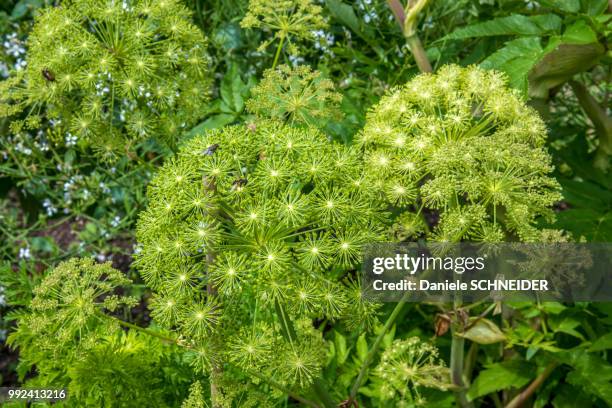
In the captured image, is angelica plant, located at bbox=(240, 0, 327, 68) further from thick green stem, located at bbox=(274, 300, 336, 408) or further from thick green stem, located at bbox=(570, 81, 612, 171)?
thick green stem, located at bbox=(570, 81, 612, 171)

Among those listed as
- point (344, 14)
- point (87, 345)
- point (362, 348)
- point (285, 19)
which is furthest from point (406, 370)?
point (344, 14)

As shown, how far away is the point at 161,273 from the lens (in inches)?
63.1

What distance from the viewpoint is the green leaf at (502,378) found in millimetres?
2230

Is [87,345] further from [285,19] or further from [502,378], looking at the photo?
[502,378]

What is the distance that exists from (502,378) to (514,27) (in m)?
1.11

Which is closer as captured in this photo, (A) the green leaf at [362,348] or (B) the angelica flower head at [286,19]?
(B) the angelica flower head at [286,19]

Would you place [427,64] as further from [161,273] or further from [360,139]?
[161,273]

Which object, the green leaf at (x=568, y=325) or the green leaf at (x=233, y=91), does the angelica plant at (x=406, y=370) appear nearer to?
the green leaf at (x=568, y=325)

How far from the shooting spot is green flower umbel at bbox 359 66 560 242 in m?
1.61

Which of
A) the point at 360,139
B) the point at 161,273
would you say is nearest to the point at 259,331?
the point at 161,273

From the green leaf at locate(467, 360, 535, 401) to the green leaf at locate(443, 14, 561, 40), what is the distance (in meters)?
1.07

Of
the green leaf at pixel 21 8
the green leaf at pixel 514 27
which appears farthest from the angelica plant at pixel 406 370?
the green leaf at pixel 21 8

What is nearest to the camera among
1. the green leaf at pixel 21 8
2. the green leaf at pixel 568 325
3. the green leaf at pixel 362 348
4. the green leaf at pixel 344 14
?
the green leaf at pixel 568 325

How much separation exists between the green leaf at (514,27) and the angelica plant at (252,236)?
64 cm
